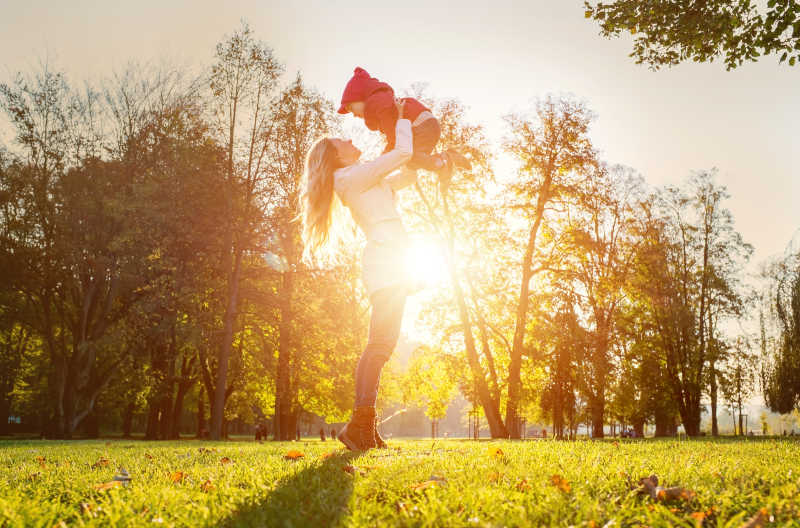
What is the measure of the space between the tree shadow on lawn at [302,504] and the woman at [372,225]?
68.4 inches

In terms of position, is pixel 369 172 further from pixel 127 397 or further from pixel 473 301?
pixel 127 397

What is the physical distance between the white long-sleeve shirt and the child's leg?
24 cm

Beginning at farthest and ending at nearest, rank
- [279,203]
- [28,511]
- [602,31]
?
[279,203]
[602,31]
[28,511]

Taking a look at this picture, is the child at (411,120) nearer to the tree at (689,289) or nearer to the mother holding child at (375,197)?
the mother holding child at (375,197)

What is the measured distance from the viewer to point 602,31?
9891 mm

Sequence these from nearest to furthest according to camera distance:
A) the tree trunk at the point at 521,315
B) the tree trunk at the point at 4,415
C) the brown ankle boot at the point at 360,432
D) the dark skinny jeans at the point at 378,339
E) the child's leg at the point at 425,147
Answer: the brown ankle boot at the point at 360,432, the dark skinny jeans at the point at 378,339, the child's leg at the point at 425,147, the tree trunk at the point at 521,315, the tree trunk at the point at 4,415

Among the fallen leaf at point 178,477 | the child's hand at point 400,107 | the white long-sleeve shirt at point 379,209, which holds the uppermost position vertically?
the child's hand at point 400,107

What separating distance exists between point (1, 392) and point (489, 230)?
39.3 meters

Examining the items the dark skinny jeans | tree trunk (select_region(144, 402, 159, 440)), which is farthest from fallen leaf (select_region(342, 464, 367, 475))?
tree trunk (select_region(144, 402, 159, 440))

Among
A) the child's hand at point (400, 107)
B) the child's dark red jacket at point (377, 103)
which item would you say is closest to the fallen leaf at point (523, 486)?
the child's dark red jacket at point (377, 103)

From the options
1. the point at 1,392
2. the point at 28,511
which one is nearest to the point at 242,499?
the point at 28,511

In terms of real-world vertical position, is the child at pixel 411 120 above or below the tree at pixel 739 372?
above

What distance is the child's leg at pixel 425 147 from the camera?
206 inches

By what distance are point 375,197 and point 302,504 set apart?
3.41 m
